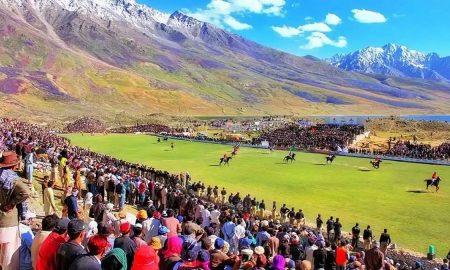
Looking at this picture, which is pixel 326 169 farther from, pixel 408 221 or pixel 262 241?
pixel 262 241

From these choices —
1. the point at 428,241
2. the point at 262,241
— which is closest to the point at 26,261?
the point at 262,241

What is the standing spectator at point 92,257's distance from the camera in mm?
7316

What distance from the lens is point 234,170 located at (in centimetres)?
5038

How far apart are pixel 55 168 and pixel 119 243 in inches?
718

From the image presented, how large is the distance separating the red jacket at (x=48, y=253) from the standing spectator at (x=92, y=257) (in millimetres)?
949

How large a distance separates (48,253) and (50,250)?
0.20ft

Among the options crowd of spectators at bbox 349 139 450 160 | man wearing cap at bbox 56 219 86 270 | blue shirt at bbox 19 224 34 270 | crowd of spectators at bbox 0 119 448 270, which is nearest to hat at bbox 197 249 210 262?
crowd of spectators at bbox 0 119 448 270

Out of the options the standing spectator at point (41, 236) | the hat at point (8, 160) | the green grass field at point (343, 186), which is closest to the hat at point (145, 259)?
the standing spectator at point (41, 236)

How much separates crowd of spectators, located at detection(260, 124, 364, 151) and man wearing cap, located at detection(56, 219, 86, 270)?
6665 centimetres

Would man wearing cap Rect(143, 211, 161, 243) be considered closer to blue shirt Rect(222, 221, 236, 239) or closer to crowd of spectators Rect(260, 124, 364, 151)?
blue shirt Rect(222, 221, 236, 239)

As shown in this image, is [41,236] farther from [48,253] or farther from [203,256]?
[203,256]

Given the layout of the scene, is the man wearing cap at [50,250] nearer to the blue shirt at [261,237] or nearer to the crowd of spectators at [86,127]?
the blue shirt at [261,237]

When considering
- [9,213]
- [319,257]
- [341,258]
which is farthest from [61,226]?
[341,258]

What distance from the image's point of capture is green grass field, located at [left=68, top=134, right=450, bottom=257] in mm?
27953
